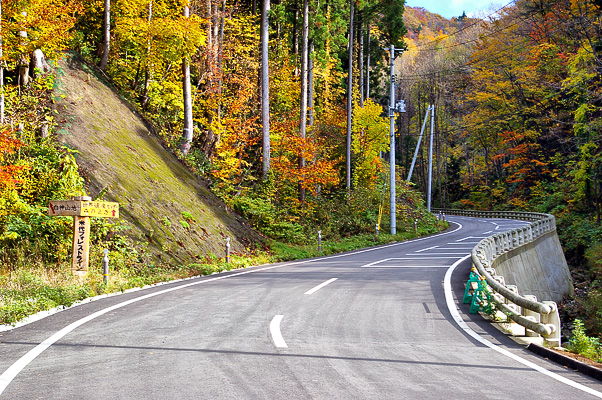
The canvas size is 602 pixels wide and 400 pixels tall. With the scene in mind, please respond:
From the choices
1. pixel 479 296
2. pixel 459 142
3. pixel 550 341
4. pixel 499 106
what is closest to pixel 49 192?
pixel 479 296

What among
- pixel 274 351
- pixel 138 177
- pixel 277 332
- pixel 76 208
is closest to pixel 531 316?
pixel 277 332

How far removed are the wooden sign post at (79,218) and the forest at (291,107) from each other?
1.04 m

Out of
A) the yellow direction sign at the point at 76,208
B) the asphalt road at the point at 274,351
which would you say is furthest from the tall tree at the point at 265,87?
the asphalt road at the point at 274,351

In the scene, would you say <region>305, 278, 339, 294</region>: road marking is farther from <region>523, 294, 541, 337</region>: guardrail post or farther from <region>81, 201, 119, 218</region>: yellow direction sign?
<region>81, 201, 119, 218</region>: yellow direction sign

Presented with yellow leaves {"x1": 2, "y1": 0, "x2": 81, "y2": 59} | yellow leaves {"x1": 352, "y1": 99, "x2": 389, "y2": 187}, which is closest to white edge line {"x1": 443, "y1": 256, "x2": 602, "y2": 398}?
yellow leaves {"x1": 2, "y1": 0, "x2": 81, "y2": 59}

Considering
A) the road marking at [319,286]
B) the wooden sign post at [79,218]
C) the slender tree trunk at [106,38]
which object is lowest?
the road marking at [319,286]

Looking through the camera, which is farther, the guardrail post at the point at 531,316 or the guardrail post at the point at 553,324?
the guardrail post at the point at 531,316

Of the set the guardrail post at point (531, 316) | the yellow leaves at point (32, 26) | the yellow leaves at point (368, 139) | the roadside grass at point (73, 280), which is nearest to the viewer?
the guardrail post at point (531, 316)

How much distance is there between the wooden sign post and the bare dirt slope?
232 cm

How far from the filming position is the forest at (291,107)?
13.4 m

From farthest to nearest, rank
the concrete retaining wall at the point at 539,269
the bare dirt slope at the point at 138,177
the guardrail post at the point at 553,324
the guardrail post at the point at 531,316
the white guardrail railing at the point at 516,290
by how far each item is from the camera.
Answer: the concrete retaining wall at the point at 539,269 → the bare dirt slope at the point at 138,177 → the guardrail post at the point at 531,316 → the white guardrail railing at the point at 516,290 → the guardrail post at the point at 553,324

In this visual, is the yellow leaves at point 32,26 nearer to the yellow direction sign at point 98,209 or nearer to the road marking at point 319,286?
the yellow direction sign at point 98,209

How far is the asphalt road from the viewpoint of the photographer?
4.55 meters

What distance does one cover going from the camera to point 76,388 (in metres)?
4.49
